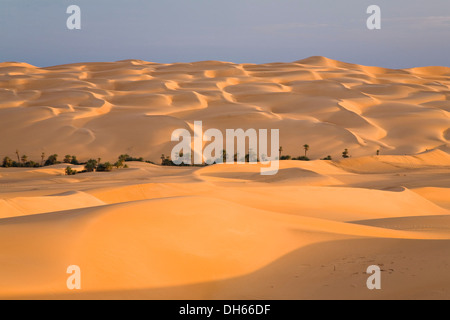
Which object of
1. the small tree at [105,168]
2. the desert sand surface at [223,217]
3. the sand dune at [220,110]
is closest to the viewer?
the desert sand surface at [223,217]

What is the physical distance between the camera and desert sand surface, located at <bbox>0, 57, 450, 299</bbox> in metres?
6.14

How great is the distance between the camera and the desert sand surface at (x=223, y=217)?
614 centimetres

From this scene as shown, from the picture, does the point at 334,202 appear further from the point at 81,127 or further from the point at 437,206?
the point at 81,127

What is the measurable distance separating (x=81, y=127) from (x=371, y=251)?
40.1 m

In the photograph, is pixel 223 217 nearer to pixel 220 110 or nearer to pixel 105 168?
pixel 105 168

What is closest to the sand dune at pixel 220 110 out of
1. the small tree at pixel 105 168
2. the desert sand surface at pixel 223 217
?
the desert sand surface at pixel 223 217

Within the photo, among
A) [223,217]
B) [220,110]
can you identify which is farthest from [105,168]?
[220,110]

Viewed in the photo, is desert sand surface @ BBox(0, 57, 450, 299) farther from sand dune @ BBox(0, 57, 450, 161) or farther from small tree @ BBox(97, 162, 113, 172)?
small tree @ BBox(97, 162, 113, 172)

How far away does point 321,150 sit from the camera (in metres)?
40.6

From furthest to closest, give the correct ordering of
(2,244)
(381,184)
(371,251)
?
(381,184), (371,251), (2,244)

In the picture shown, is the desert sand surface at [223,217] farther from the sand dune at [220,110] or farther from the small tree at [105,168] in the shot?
the small tree at [105,168]

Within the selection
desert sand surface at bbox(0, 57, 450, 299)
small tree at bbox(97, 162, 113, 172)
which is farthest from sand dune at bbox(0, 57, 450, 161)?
small tree at bbox(97, 162, 113, 172)
